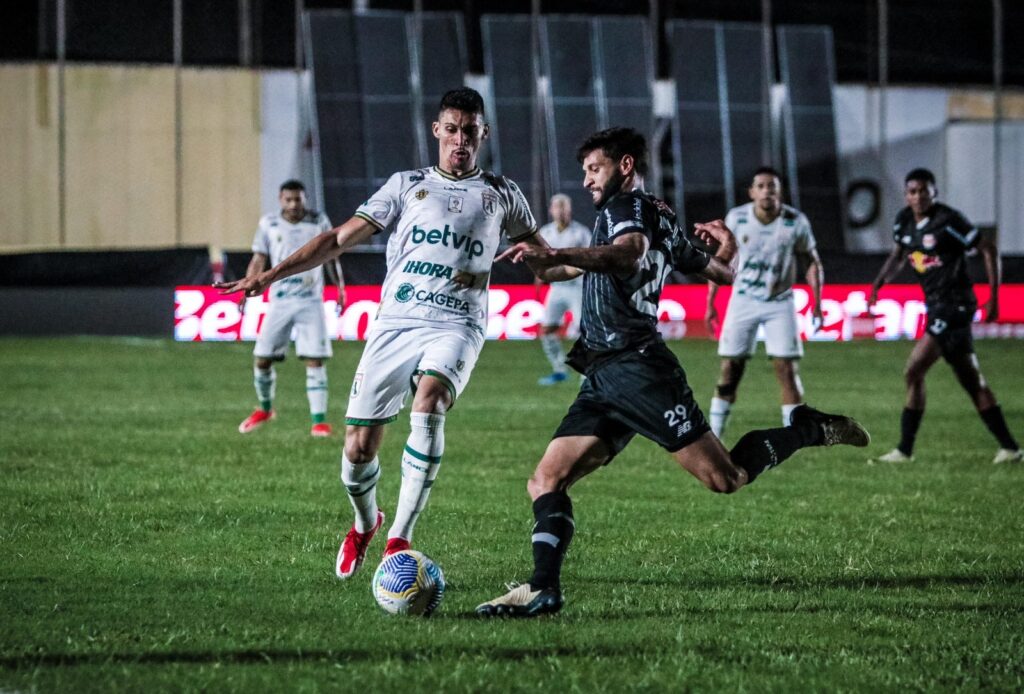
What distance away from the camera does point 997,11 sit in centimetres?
3672

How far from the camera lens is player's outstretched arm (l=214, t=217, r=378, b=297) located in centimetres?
632

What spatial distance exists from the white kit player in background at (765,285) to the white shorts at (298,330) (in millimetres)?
3819

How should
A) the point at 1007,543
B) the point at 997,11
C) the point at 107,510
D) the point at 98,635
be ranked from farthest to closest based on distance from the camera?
the point at 997,11 → the point at 107,510 → the point at 1007,543 → the point at 98,635

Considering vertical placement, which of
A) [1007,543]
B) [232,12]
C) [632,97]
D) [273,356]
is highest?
[232,12]

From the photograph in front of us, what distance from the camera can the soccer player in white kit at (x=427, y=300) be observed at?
22.1 ft

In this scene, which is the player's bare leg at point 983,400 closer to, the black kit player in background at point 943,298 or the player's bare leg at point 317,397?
the black kit player in background at point 943,298

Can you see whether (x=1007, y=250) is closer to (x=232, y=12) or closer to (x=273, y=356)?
(x=232, y=12)

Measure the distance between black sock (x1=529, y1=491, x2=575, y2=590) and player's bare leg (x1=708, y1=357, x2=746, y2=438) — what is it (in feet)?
21.5

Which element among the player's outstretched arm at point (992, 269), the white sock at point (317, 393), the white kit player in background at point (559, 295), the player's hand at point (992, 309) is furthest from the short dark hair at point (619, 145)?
the white kit player in background at point (559, 295)

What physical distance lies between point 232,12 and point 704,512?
91.5ft

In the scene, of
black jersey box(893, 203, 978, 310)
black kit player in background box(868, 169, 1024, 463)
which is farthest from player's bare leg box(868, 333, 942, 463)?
black jersey box(893, 203, 978, 310)

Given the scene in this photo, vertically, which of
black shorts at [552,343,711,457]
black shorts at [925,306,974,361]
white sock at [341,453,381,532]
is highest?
black shorts at [925,306,974,361]

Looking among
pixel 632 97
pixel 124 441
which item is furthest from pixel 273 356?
pixel 632 97

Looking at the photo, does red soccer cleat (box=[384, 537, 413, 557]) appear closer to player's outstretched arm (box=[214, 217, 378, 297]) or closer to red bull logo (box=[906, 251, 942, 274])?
player's outstretched arm (box=[214, 217, 378, 297])
